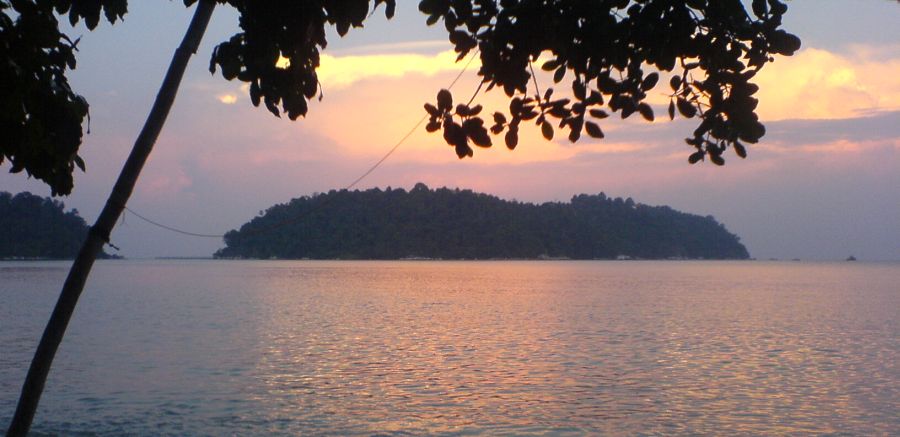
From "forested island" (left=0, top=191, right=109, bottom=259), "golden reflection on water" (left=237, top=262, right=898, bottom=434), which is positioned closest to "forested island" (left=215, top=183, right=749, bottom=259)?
"forested island" (left=0, top=191, right=109, bottom=259)

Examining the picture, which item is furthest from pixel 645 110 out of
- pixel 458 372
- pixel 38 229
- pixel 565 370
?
pixel 38 229

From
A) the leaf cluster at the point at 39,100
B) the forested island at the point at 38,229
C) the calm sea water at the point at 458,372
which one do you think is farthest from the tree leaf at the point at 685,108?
the forested island at the point at 38,229

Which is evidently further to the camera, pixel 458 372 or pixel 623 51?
pixel 458 372

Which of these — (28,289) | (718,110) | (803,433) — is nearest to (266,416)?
(803,433)

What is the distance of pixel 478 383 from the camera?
1833cm

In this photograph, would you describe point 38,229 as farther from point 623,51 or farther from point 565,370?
point 623,51

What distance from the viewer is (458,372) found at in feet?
65.2

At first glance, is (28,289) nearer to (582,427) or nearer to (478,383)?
(478,383)

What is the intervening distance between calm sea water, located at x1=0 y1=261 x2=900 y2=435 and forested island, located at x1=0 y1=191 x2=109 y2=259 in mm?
97721

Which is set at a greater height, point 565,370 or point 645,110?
point 645,110

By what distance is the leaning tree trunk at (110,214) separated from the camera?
12.4 ft

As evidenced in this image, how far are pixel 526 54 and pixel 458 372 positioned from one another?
1596 cm

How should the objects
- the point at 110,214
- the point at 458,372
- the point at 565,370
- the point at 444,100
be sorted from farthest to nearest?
the point at 565,370
the point at 458,372
the point at 444,100
the point at 110,214

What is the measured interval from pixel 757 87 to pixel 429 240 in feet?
543
